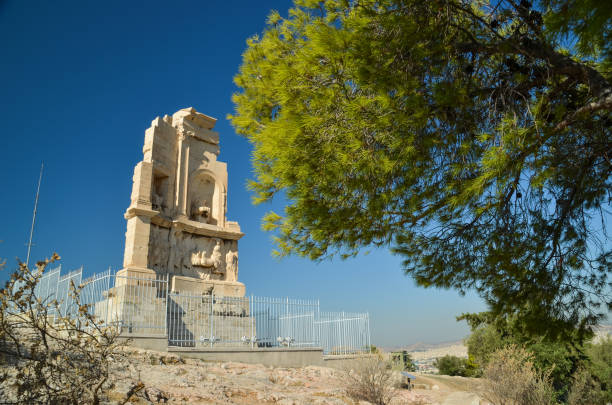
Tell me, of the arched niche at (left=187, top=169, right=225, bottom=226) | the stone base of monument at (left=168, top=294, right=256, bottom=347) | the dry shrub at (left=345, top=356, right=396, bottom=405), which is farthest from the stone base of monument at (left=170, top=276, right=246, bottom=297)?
the dry shrub at (left=345, top=356, right=396, bottom=405)

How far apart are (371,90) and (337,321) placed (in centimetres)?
1098

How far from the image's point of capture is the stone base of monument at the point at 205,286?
1361 centimetres

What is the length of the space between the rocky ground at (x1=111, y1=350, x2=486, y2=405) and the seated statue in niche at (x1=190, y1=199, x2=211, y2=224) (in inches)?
254

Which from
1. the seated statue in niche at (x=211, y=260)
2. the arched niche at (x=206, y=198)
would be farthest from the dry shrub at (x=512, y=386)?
the arched niche at (x=206, y=198)

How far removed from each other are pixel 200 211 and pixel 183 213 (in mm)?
745

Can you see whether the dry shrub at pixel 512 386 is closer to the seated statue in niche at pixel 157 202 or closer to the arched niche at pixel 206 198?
the arched niche at pixel 206 198

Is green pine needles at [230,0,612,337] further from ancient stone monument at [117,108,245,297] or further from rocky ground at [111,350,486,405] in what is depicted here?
ancient stone monument at [117,108,245,297]

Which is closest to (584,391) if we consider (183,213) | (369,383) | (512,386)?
(512,386)

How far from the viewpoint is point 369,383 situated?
831cm

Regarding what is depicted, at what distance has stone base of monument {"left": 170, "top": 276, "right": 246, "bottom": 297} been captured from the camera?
44.7ft

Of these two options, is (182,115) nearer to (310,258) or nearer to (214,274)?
(214,274)

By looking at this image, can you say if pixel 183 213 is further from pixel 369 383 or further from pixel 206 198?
pixel 369 383

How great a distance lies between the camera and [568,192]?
608 centimetres

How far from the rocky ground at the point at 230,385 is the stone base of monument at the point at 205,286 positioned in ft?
13.7
